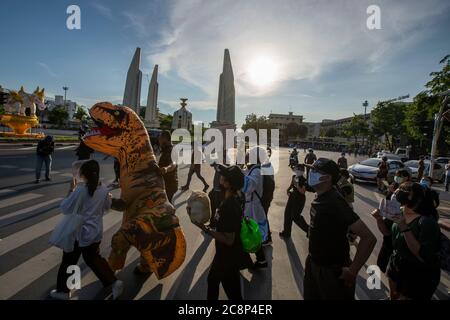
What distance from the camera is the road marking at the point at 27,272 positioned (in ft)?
10.3

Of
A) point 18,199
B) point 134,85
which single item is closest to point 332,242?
point 18,199

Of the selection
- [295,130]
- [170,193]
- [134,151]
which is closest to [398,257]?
[134,151]

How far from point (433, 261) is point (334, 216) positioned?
104 centimetres

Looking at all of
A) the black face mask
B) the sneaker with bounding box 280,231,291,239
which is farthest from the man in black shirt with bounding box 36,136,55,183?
the black face mask

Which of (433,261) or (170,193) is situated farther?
(170,193)

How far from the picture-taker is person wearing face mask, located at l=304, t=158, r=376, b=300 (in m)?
2.02

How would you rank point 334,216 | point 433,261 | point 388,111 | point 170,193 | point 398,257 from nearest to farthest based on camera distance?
point 334,216 → point 433,261 → point 398,257 → point 170,193 → point 388,111

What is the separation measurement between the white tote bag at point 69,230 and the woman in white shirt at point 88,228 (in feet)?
0.10

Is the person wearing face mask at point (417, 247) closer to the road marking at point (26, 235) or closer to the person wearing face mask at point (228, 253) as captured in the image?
the person wearing face mask at point (228, 253)

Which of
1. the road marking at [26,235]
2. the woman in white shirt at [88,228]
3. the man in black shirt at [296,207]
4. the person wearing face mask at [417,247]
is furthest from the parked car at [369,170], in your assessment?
the woman in white shirt at [88,228]

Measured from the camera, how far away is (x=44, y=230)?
4.98 meters

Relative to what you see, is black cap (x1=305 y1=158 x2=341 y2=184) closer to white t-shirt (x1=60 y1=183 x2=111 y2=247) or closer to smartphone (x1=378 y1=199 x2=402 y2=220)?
smartphone (x1=378 y1=199 x2=402 y2=220)

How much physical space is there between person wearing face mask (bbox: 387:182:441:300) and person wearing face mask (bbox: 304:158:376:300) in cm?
66
